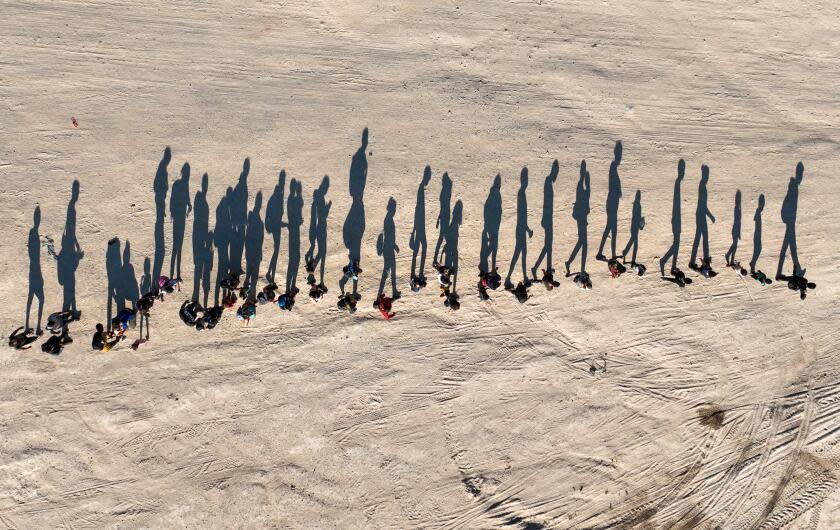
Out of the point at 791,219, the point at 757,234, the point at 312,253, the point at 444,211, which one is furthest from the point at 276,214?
the point at 791,219

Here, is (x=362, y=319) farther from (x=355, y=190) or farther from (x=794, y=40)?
(x=794, y=40)

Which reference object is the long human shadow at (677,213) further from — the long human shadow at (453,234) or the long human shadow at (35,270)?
the long human shadow at (35,270)

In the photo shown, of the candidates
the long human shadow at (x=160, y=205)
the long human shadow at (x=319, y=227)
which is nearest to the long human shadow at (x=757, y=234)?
the long human shadow at (x=319, y=227)

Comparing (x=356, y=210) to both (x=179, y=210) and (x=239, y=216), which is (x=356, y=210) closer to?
(x=239, y=216)

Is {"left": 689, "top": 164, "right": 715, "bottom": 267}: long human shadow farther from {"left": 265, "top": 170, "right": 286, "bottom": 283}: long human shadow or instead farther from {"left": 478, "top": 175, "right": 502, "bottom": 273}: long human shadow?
{"left": 265, "top": 170, "right": 286, "bottom": 283}: long human shadow

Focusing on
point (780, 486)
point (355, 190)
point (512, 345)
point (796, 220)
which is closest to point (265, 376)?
point (355, 190)
